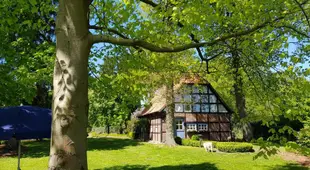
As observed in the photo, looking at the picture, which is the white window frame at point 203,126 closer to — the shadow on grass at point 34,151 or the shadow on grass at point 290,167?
the shadow on grass at point 34,151

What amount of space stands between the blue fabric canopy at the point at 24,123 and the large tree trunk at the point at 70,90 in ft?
18.5

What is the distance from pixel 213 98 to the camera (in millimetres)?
33562

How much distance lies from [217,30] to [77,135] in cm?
686

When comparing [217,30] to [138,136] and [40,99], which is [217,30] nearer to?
[40,99]

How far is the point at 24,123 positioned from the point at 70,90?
6227 millimetres

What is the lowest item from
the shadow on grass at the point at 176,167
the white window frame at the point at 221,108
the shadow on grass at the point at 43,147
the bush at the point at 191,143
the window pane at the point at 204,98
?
the shadow on grass at the point at 176,167

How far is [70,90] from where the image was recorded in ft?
10.9

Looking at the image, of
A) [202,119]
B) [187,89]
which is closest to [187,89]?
[187,89]

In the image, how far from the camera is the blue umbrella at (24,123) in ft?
28.1

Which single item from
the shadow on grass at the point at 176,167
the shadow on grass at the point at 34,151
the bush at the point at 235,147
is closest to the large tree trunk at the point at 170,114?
the bush at the point at 235,147

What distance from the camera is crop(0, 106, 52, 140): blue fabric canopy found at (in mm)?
8570

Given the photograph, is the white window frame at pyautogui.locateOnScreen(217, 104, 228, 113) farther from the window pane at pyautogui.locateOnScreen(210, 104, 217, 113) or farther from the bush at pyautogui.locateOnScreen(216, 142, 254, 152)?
the bush at pyautogui.locateOnScreen(216, 142, 254, 152)

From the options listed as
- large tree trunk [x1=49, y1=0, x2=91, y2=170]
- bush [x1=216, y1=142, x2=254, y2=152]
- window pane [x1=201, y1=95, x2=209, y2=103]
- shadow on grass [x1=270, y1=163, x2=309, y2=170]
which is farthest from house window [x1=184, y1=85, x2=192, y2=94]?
large tree trunk [x1=49, y1=0, x2=91, y2=170]

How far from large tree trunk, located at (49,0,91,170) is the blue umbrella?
18.5 feet
